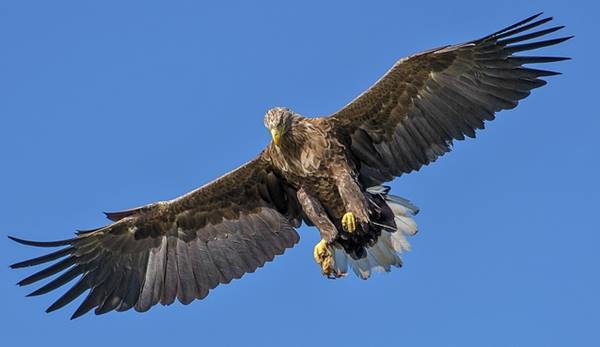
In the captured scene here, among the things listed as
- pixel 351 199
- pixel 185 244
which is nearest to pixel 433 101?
pixel 351 199

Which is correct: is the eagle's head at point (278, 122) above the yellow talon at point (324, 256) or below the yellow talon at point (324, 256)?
above

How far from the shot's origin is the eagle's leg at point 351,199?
15406 mm

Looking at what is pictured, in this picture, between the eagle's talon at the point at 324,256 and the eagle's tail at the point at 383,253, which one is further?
the eagle's tail at the point at 383,253

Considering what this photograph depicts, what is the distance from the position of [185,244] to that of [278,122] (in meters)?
1.90

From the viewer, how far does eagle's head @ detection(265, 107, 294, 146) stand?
50.4 feet

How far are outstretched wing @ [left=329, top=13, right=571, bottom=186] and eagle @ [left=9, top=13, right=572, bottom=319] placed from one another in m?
0.01

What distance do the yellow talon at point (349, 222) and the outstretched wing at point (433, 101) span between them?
596 mm

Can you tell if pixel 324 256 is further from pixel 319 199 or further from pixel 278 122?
pixel 278 122

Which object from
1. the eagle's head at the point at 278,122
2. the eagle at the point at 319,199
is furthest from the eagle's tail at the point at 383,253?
the eagle's head at the point at 278,122

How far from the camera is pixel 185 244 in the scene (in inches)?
646

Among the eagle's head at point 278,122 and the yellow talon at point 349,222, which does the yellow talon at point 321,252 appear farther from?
the eagle's head at point 278,122

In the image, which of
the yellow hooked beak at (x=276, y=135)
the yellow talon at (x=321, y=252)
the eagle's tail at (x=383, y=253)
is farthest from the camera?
the eagle's tail at (x=383, y=253)

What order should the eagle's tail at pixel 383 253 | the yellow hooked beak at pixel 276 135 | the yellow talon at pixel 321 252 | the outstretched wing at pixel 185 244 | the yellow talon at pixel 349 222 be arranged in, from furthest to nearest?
the eagle's tail at pixel 383 253 < the outstretched wing at pixel 185 244 < the yellow talon at pixel 321 252 < the yellow talon at pixel 349 222 < the yellow hooked beak at pixel 276 135

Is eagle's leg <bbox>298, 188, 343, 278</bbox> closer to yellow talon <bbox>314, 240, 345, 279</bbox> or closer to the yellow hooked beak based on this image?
yellow talon <bbox>314, 240, 345, 279</bbox>
